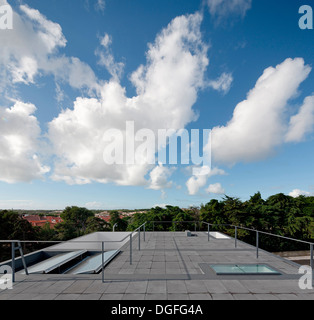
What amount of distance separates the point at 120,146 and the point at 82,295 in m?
7.61

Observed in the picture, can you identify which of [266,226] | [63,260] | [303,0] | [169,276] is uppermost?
[303,0]

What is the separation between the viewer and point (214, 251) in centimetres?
703

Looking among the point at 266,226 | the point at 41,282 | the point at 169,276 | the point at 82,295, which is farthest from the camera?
the point at 266,226
